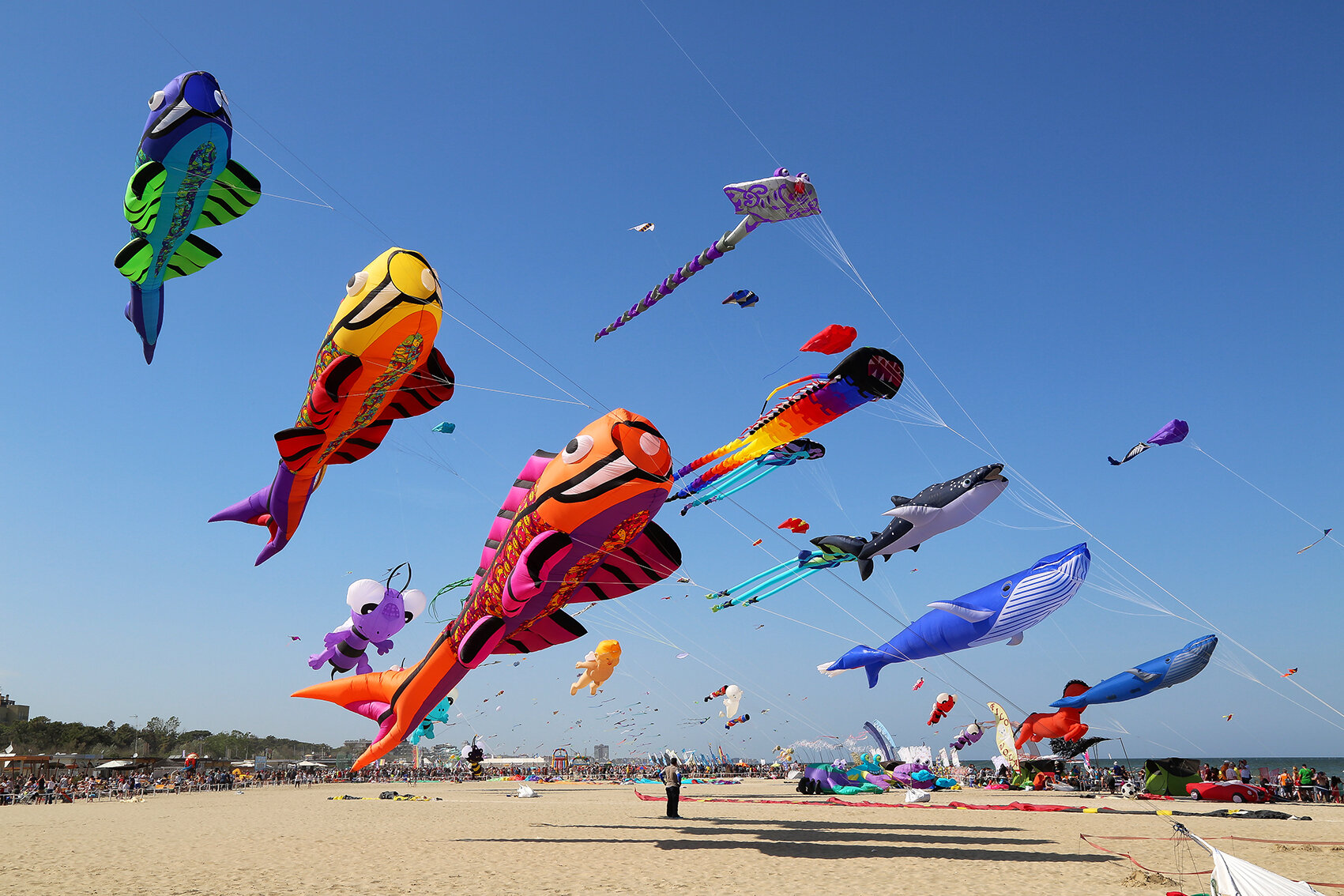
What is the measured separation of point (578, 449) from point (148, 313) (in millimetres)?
5641

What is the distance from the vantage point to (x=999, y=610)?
15.2m

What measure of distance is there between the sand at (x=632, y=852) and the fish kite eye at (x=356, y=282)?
6944 mm

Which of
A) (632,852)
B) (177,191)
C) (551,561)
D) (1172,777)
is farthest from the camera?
(1172,777)

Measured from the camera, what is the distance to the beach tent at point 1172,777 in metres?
21.6

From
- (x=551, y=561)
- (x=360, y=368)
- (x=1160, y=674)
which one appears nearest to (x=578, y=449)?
(x=551, y=561)

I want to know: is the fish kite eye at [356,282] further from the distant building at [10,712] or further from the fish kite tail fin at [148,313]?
the distant building at [10,712]

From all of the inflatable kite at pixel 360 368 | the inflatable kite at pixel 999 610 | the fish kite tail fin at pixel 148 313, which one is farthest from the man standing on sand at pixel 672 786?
the fish kite tail fin at pixel 148 313

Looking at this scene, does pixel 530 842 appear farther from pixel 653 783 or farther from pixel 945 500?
pixel 653 783

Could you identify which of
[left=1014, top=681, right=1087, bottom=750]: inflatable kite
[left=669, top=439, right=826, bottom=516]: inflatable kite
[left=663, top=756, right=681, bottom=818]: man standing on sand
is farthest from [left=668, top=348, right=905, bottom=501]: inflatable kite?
[left=1014, top=681, right=1087, bottom=750]: inflatable kite

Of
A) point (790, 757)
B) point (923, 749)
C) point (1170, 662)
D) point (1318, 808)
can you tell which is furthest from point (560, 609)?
point (790, 757)

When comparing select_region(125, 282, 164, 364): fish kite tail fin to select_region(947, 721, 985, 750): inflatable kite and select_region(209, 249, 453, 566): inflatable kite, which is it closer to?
select_region(209, 249, 453, 566): inflatable kite

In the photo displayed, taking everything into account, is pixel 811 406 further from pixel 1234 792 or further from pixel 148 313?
pixel 1234 792

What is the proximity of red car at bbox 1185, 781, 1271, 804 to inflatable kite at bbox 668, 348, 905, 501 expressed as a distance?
1653cm

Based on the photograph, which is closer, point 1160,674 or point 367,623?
point 367,623
